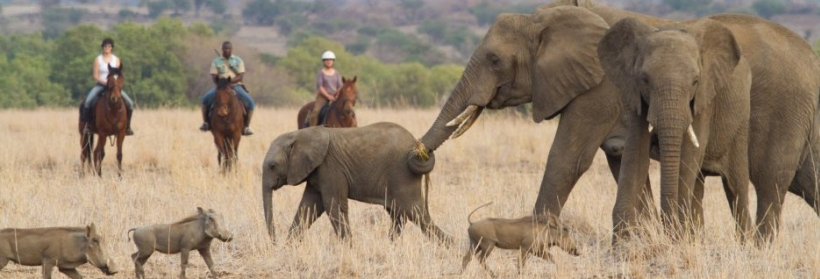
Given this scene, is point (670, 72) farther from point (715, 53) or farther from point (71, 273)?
point (71, 273)

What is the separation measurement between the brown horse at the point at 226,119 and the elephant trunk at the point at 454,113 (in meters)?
8.55

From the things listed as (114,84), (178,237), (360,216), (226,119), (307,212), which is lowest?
(226,119)

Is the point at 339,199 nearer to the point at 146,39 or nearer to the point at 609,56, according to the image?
the point at 609,56

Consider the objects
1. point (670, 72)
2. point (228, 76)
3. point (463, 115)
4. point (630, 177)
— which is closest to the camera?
point (670, 72)

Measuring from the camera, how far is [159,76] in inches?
1610

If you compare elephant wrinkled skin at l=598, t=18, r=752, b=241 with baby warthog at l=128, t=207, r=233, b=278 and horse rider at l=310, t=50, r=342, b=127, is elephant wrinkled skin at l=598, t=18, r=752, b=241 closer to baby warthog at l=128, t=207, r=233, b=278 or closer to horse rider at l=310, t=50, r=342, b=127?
baby warthog at l=128, t=207, r=233, b=278

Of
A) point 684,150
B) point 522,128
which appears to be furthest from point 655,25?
point 522,128

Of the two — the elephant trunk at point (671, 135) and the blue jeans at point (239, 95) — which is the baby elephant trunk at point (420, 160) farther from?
the blue jeans at point (239, 95)

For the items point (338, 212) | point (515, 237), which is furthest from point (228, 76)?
point (515, 237)

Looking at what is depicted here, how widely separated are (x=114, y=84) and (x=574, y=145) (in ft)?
31.7

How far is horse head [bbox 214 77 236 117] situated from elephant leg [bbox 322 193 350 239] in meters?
8.24

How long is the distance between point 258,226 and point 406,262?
6.45ft

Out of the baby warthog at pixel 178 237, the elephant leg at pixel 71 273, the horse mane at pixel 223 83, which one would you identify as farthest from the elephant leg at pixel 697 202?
the horse mane at pixel 223 83

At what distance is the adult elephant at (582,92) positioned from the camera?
1080cm
